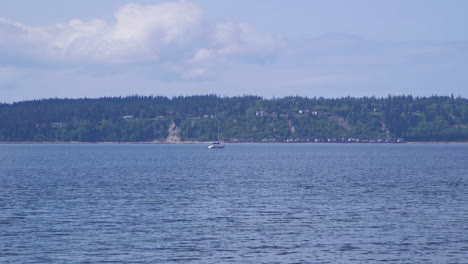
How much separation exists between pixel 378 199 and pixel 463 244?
28.9 metres

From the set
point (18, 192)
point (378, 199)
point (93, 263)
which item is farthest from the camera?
point (18, 192)

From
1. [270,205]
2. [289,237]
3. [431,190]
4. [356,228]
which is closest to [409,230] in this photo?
[356,228]

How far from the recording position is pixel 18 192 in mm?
84312

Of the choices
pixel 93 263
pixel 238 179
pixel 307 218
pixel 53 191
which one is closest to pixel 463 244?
pixel 307 218

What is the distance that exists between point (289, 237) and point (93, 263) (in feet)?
50.4

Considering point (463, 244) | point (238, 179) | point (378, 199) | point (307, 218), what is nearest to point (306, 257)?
point (463, 244)

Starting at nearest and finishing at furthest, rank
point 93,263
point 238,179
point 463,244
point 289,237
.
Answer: point 93,263 → point 463,244 → point 289,237 → point 238,179

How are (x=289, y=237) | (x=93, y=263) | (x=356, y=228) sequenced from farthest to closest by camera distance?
(x=356, y=228)
(x=289, y=237)
(x=93, y=263)

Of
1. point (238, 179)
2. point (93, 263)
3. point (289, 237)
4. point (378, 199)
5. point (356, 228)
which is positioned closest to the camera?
point (93, 263)

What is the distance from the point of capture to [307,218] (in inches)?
2384

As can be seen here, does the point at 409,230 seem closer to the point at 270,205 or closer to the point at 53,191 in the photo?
the point at 270,205

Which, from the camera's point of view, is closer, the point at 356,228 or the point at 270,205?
the point at 356,228

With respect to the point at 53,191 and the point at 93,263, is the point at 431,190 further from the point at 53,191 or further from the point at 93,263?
the point at 93,263

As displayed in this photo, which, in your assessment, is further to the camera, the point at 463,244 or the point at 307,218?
the point at 307,218
